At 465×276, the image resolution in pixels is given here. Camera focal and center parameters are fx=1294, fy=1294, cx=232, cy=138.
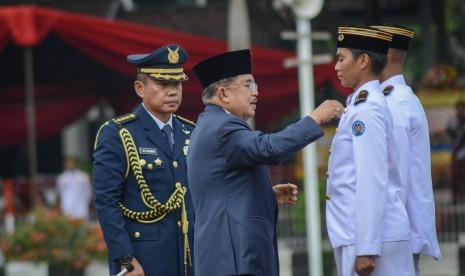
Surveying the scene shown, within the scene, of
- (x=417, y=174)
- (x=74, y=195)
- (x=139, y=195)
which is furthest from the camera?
(x=74, y=195)

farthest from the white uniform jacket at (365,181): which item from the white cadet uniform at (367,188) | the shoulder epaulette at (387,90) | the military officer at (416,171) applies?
the shoulder epaulette at (387,90)

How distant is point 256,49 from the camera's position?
19.8m

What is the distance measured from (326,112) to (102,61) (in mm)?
12774

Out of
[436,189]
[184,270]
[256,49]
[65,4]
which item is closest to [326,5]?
[256,49]

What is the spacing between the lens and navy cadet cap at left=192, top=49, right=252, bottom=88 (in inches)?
253

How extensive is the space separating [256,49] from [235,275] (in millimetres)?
13662

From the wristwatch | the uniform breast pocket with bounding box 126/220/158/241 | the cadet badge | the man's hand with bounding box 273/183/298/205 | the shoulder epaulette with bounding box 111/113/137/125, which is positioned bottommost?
the wristwatch

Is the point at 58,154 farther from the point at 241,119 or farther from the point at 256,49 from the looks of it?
the point at 241,119

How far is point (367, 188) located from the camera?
633 centimetres

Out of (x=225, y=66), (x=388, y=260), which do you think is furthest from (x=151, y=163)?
(x=388, y=260)

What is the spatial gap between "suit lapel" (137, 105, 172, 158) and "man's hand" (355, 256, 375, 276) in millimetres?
1762

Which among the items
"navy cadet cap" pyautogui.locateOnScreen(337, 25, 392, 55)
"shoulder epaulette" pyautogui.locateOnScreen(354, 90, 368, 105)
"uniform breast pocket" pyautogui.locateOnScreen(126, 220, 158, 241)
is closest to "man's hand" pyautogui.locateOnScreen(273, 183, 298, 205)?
"shoulder epaulette" pyautogui.locateOnScreen(354, 90, 368, 105)

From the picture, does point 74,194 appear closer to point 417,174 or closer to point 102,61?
point 102,61

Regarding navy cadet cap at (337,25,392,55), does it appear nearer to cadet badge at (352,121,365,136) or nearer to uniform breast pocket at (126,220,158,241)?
cadet badge at (352,121,365,136)
